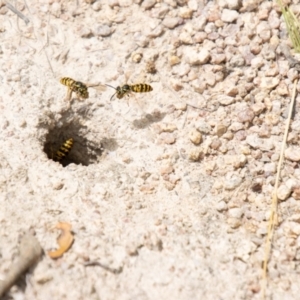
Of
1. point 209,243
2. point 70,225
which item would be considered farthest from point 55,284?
point 209,243

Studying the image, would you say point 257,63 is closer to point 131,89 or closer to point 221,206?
point 131,89

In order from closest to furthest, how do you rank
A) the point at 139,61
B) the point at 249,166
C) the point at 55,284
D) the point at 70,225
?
the point at 55,284 → the point at 70,225 → the point at 249,166 → the point at 139,61

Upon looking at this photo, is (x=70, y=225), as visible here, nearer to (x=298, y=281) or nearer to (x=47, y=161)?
(x=47, y=161)

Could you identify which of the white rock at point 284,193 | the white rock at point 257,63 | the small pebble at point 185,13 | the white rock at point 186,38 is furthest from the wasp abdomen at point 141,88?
the white rock at point 284,193

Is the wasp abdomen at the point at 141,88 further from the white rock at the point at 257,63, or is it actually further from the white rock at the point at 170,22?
the white rock at the point at 257,63

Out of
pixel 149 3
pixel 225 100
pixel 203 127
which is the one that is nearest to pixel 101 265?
pixel 203 127

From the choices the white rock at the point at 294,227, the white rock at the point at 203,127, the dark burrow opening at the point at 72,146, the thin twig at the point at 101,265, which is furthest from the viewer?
the dark burrow opening at the point at 72,146

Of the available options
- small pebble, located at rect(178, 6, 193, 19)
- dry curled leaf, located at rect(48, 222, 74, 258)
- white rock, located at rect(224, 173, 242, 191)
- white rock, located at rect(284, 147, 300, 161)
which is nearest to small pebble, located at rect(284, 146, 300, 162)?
white rock, located at rect(284, 147, 300, 161)
